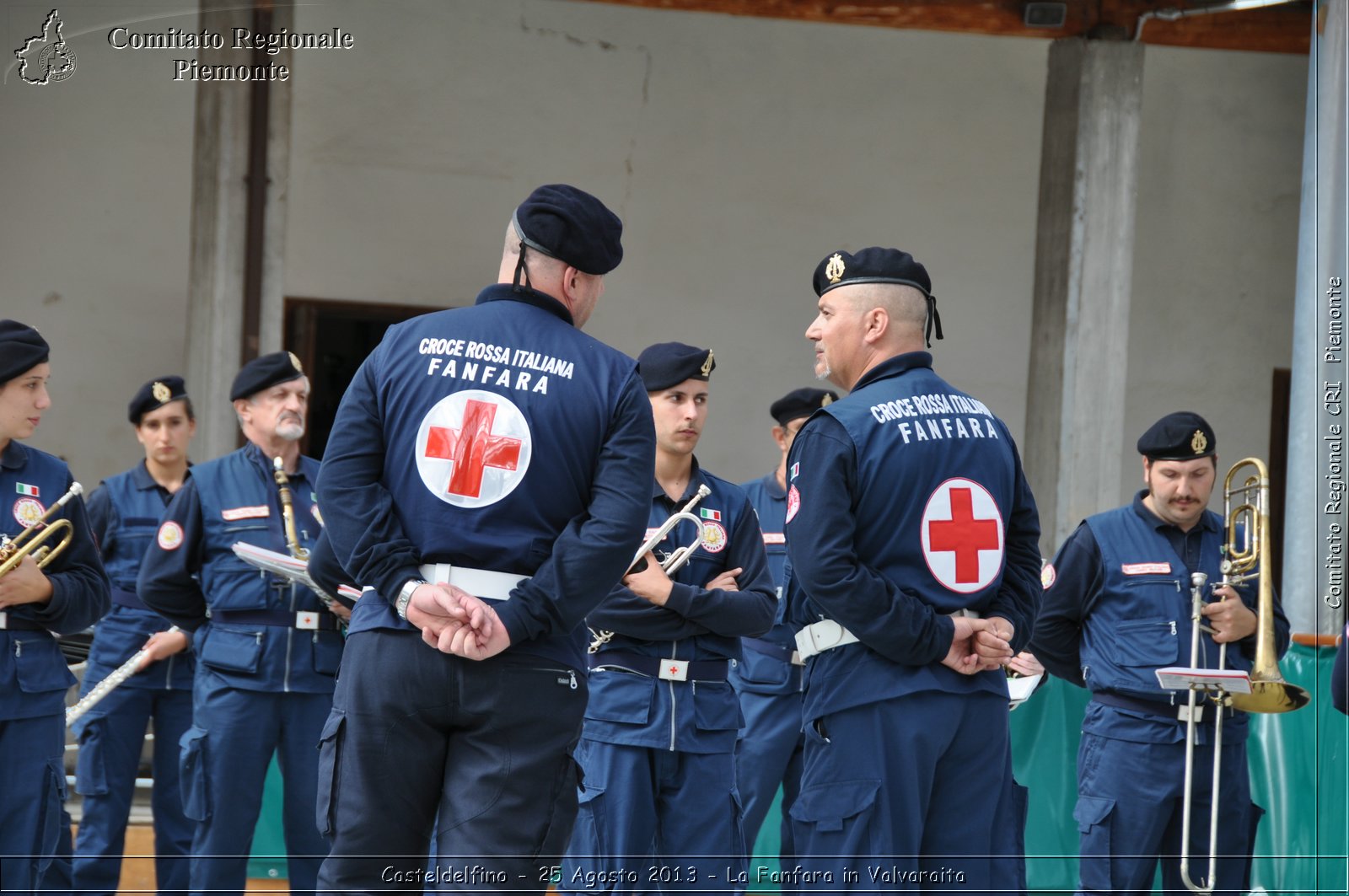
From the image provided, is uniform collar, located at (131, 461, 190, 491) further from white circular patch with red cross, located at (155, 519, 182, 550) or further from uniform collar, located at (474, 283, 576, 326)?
uniform collar, located at (474, 283, 576, 326)

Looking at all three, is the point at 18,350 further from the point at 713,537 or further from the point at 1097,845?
the point at 1097,845

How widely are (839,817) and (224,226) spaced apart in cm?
609

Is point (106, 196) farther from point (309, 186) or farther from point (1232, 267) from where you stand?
point (1232, 267)

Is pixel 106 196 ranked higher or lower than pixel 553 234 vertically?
higher

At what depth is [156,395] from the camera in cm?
683

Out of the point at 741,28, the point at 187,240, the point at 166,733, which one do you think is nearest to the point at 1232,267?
the point at 741,28

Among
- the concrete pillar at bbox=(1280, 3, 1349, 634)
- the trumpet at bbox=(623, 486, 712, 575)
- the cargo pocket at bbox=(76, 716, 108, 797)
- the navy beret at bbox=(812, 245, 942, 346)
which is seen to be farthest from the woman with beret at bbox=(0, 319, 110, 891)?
the concrete pillar at bbox=(1280, 3, 1349, 634)

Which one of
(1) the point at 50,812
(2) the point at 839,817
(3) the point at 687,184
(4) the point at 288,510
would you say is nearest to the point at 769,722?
(4) the point at 288,510

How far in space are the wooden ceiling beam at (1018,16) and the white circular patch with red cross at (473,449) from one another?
233 inches

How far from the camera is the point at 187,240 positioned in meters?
9.71

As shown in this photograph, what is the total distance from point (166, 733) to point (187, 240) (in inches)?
A: 176

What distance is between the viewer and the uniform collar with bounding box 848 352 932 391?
387 cm

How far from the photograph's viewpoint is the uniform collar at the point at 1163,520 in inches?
224

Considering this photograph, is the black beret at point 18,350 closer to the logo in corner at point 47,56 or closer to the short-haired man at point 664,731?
the short-haired man at point 664,731
